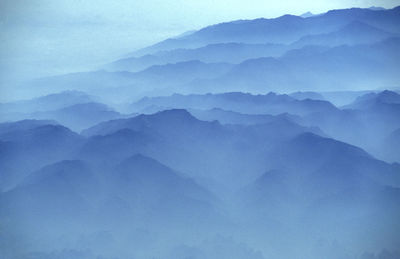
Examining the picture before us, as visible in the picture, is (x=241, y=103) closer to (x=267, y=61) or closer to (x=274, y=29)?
(x=267, y=61)

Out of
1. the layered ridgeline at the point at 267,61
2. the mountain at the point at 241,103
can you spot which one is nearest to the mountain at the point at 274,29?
the layered ridgeline at the point at 267,61

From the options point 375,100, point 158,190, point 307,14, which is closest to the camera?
point 158,190

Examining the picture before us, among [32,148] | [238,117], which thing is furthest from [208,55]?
[32,148]

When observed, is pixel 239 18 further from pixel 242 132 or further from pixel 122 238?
pixel 122 238

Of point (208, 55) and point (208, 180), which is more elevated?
point (208, 55)

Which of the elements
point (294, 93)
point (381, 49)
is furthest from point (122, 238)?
point (381, 49)

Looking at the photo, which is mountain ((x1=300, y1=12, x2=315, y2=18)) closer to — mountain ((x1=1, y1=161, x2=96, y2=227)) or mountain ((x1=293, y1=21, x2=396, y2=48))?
mountain ((x1=293, y1=21, x2=396, y2=48))

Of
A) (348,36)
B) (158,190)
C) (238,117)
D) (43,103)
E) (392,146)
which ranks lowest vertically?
(158,190)
